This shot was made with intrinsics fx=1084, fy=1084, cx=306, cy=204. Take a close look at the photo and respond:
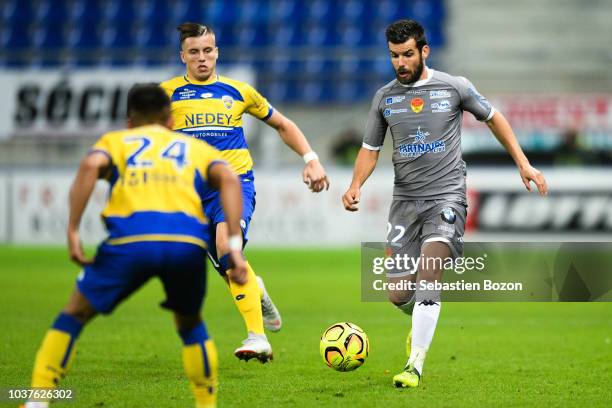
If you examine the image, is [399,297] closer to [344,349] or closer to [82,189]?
[344,349]

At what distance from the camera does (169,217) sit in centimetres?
537

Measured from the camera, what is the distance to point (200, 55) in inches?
320

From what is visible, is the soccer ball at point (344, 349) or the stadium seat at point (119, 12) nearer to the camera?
the soccer ball at point (344, 349)

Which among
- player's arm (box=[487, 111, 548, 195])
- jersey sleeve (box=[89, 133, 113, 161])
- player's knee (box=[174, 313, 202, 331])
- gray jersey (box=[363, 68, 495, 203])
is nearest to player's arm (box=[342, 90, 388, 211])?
gray jersey (box=[363, 68, 495, 203])

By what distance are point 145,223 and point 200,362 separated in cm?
81

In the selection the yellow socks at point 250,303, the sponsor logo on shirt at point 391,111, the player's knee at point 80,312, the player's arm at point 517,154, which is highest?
the sponsor logo on shirt at point 391,111

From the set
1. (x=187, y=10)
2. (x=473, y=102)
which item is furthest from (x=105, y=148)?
(x=187, y=10)

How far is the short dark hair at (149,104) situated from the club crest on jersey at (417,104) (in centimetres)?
258

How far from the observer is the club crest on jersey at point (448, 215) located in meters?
7.55

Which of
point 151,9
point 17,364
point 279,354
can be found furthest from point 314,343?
point 151,9

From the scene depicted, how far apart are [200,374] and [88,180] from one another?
1.17 metres

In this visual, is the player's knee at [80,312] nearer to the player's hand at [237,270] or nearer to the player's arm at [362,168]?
the player's hand at [237,270]

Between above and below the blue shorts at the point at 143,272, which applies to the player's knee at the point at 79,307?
below

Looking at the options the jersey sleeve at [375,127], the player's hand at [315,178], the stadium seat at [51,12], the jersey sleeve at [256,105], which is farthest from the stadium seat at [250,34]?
the player's hand at [315,178]
